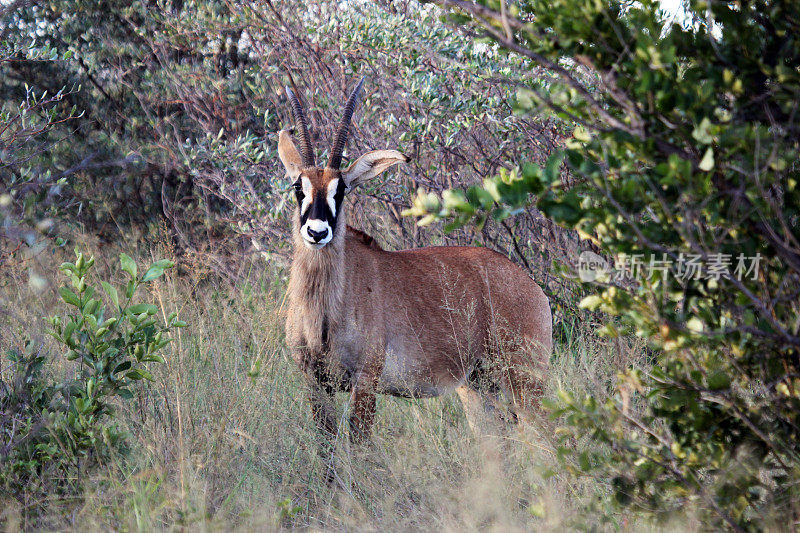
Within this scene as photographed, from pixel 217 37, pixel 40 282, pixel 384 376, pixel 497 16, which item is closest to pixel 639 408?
pixel 384 376

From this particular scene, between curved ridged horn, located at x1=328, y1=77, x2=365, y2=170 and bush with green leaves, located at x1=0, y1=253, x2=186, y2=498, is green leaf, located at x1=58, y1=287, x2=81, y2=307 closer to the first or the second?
bush with green leaves, located at x1=0, y1=253, x2=186, y2=498

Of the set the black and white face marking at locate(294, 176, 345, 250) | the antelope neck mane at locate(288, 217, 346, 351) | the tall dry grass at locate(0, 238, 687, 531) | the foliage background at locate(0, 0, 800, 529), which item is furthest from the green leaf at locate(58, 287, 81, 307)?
the antelope neck mane at locate(288, 217, 346, 351)

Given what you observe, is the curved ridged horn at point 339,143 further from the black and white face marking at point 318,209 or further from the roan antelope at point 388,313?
the black and white face marking at point 318,209

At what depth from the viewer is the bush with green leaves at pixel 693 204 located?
245 centimetres

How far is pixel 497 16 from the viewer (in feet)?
Result: 8.38

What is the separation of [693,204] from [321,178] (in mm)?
2993

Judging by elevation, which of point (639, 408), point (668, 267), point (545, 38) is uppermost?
point (545, 38)

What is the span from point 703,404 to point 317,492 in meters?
2.04

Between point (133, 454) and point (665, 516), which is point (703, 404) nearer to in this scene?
point (665, 516)

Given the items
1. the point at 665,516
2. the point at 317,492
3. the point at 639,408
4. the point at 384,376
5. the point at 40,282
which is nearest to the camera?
the point at 665,516

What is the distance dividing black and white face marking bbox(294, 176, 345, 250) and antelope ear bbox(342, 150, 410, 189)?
223mm

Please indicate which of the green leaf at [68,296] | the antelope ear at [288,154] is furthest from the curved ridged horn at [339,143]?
the green leaf at [68,296]

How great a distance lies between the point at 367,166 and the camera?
533 centimetres

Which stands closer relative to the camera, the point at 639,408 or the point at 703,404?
the point at 703,404
